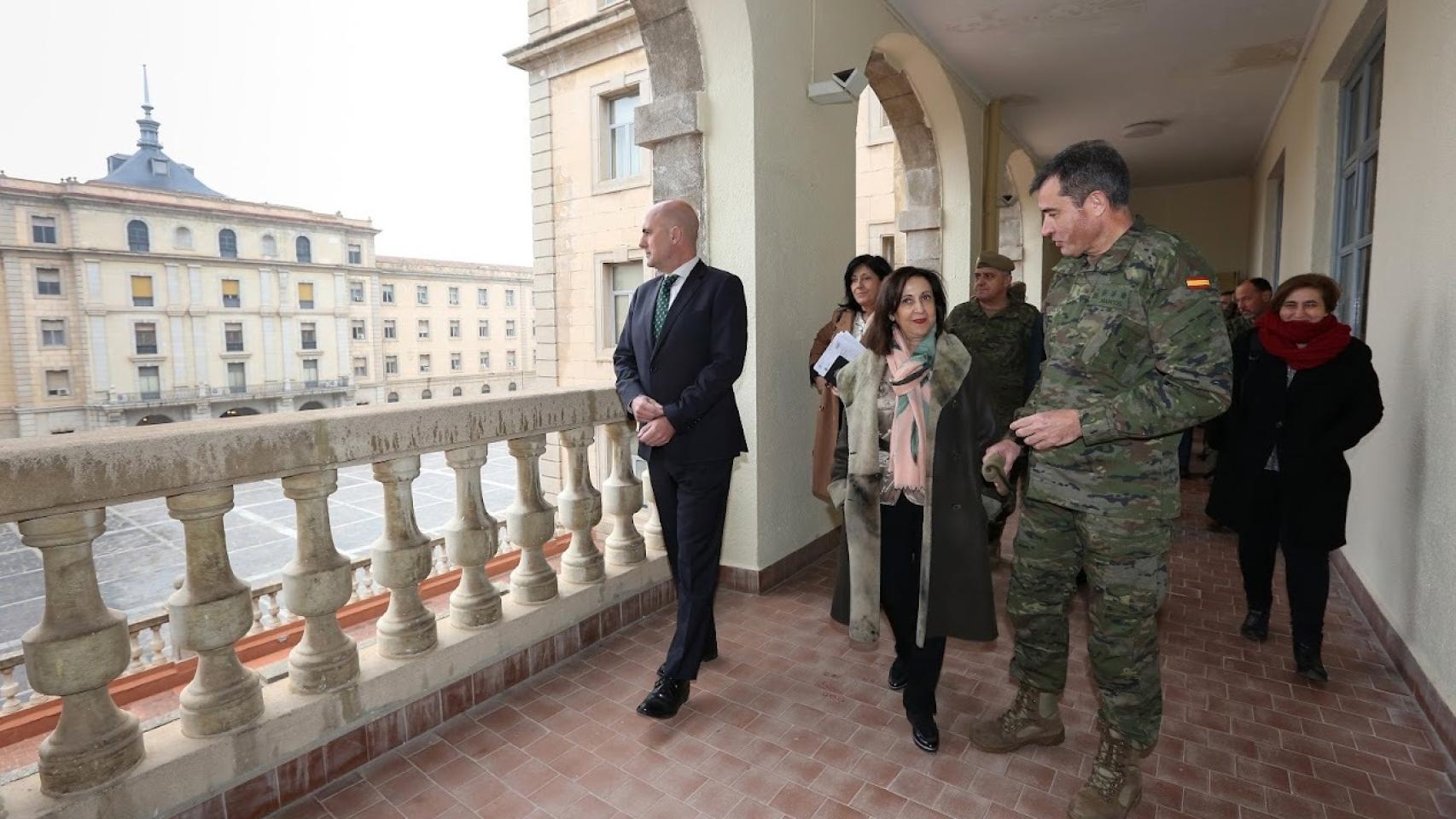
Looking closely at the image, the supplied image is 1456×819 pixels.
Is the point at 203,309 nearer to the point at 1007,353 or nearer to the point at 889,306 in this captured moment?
the point at 1007,353

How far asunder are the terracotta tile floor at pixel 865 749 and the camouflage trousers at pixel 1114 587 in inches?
14.7

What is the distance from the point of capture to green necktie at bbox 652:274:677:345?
280 centimetres

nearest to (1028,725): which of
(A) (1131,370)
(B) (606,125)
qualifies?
(A) (1131,370)

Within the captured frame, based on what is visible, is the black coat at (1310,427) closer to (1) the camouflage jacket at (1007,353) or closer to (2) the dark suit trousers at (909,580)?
(1) the camouflage jacket at (1007,353)

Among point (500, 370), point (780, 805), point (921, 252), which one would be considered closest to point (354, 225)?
point (500, 370)

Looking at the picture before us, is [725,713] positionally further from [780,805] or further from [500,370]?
[500,370]

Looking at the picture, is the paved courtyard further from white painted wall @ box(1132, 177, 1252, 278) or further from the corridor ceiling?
the corridor ceiling

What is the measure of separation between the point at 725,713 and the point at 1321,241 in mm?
5912

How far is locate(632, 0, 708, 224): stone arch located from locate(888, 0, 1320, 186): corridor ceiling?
2.36 m

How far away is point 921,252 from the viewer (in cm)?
776

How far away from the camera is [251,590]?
2.28 meters

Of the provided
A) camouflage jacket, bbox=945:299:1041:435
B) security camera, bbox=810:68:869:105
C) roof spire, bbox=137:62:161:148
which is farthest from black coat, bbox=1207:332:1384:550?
roof spire, bbox=137:62:161:148

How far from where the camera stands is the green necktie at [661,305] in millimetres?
2803

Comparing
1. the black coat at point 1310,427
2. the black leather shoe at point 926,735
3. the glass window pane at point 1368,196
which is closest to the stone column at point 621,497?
the black leather shoe at point 926,735
